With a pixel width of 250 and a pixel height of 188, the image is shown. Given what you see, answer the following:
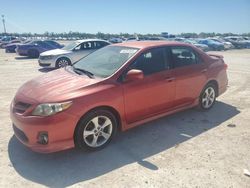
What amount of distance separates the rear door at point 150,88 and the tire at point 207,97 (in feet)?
3.63

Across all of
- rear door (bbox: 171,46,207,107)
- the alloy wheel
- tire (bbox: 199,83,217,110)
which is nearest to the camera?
the alloy wheel

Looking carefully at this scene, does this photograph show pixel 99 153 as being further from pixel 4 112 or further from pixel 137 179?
pixel 4 112

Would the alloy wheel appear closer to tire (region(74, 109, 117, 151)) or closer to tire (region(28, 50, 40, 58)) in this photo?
tire (region(74, 109, 117, 151))

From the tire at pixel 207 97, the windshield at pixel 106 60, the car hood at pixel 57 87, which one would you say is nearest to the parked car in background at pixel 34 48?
the windshield at pixel 106 60

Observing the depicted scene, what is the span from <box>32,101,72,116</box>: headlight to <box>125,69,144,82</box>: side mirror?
41.1 inches

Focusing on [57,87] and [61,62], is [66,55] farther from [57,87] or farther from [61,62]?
[57,87]

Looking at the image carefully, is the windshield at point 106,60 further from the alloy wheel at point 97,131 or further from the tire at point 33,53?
the tire at point 33,53

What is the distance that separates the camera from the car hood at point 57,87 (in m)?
3.46

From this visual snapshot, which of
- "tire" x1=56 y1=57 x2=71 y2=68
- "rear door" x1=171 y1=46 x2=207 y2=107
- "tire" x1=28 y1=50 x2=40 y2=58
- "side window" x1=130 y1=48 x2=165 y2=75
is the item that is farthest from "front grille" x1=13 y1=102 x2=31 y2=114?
"tire" x1=28 y1=50 x2=40 y2=58

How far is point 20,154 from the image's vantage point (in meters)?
3.74

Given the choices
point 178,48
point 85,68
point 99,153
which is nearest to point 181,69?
point 178,48

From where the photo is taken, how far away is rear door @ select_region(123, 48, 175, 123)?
402 centimetres

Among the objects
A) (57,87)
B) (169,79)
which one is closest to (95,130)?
(57,87)

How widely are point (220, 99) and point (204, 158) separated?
328cm
